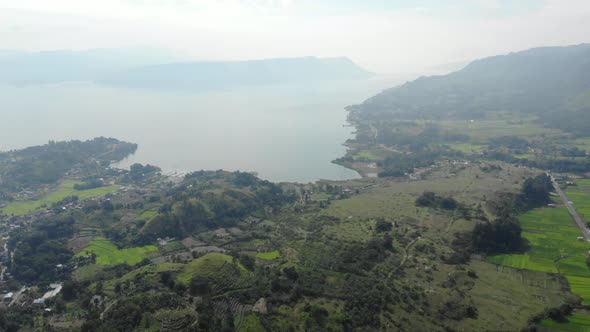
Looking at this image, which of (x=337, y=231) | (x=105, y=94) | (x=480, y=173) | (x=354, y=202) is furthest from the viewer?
(x=105, y=94)

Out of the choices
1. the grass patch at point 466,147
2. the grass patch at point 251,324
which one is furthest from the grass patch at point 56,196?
the grass patch at point 466,147

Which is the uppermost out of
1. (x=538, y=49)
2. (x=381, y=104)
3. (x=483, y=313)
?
(x=538, y=49)

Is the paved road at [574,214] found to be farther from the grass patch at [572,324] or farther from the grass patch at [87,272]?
the grass patch at [87,272]

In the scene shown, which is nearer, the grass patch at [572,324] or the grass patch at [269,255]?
the grass patch at [572,324]

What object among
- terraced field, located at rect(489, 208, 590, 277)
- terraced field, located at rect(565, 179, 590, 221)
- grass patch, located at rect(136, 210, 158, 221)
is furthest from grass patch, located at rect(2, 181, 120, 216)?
terraced field, located at rect(565, 179, 590, 221)

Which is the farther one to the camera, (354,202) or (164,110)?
(164,110)

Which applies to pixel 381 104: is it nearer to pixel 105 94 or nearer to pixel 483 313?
pixel 483 313

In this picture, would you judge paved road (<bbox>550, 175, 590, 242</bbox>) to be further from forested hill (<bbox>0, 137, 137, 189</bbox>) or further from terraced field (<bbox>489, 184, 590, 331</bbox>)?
forested hill (<bbox>0, 137, 137, 189</bbox>)

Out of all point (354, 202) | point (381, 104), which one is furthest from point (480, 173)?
point (381, 104)
